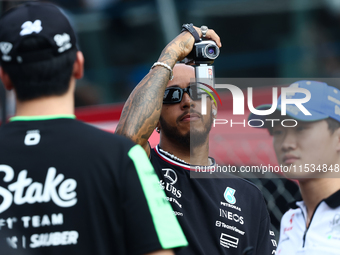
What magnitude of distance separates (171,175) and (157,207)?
0.98m

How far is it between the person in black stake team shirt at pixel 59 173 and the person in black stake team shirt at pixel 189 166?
2.38 ft

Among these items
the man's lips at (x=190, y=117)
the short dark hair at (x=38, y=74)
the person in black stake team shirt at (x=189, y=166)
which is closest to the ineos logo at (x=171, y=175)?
the person in black stake team shirt at (x=189, y=166)

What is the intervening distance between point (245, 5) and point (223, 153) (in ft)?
24.2

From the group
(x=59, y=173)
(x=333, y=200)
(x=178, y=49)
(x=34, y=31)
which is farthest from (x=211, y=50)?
(x=59, y=173)

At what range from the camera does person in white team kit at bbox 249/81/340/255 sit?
221cm

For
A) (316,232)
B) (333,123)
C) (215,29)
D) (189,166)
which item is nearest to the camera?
(316,232)

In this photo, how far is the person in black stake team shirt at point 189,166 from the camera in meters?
2.17

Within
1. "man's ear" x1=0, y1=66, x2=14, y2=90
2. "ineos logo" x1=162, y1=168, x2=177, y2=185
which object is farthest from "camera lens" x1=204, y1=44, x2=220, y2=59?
"man's ear" x1=0, y1=66, x2=14, y2=90

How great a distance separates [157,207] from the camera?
138 cm

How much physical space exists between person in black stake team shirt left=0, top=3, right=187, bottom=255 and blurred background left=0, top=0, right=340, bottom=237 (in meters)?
7.26

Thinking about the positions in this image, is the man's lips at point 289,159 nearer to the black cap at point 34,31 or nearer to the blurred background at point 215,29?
the black cap at point 34,31

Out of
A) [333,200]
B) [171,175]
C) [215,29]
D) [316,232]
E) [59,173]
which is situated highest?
[215,29]

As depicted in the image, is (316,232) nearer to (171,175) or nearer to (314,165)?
(314,165)

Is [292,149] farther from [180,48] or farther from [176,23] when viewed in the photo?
[176,23]
